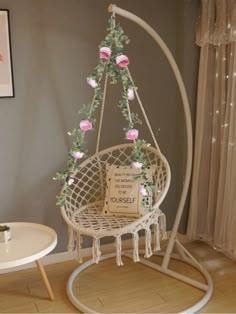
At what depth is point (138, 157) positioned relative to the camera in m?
2.31

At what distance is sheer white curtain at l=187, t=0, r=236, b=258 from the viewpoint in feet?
9.07

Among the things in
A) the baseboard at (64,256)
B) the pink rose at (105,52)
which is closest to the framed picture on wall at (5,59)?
the pink rose at (105,52)

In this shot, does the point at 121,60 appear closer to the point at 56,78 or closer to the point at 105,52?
the point at 105,52

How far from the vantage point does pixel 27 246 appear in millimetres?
2412

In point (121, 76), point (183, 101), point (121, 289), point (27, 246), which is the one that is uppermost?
point (121, 76)

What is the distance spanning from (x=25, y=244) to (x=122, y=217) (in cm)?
63

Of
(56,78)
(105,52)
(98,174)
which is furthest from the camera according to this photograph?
(98,174)

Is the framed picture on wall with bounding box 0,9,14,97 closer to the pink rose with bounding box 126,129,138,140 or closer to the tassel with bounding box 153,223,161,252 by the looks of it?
the pink rose with bounding box 126,129,138,140

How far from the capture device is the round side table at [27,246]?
225 centimetres

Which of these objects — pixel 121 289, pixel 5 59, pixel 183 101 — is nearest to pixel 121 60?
pixel 183 101

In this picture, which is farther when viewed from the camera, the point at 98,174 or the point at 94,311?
the point at 98,174

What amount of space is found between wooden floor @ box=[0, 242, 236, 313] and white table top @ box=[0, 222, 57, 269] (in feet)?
1.29

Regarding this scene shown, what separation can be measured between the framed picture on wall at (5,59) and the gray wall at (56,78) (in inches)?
1.8

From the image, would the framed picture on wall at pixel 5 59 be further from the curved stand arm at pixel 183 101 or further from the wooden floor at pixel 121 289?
the wooden floor at pixel 121 289
